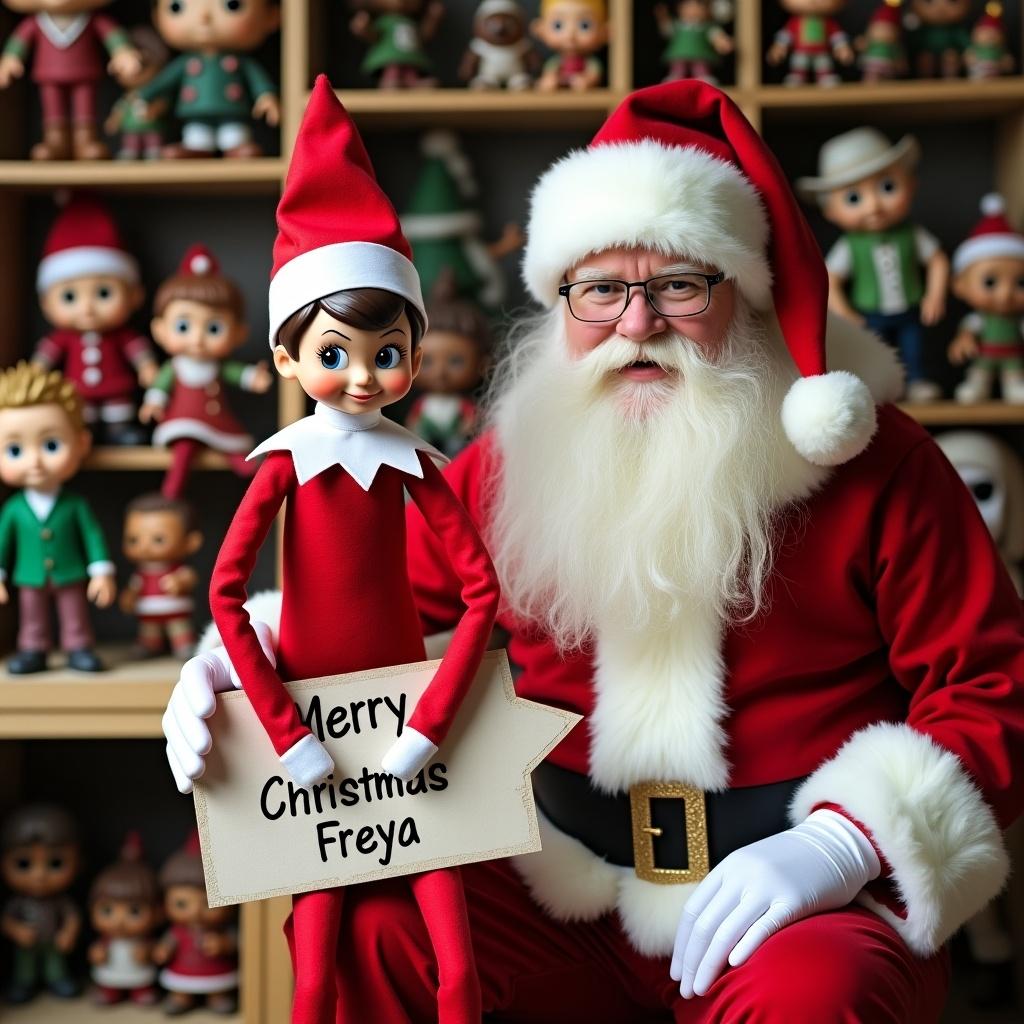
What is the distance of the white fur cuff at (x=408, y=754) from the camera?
1068mm

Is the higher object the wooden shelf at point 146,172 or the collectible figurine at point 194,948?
the wooden shelf at point 146,172

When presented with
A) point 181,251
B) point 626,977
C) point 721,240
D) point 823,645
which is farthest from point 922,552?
point 181,251

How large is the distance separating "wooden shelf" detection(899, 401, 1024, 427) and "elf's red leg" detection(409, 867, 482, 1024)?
3.81ft

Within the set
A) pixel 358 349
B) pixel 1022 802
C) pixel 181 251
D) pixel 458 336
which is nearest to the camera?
pixel 358 349

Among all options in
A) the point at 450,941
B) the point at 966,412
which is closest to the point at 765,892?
the point at 450,941

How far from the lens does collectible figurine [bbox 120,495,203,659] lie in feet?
6.50

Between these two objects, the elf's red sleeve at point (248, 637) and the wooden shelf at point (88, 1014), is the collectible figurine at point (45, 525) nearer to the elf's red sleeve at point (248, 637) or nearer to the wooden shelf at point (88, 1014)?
the wooden shelf at point (88, 1014)

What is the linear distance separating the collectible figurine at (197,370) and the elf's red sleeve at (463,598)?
0.90 metres

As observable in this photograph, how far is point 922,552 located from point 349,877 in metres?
0.71

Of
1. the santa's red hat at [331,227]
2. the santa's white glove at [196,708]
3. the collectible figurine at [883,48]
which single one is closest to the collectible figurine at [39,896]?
the santa's white glove at [196,708]

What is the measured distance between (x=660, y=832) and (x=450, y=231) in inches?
44.1

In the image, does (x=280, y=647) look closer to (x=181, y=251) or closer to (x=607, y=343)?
(x=607, y=343)

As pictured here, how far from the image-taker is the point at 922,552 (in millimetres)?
1349

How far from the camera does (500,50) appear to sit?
2023 mm
